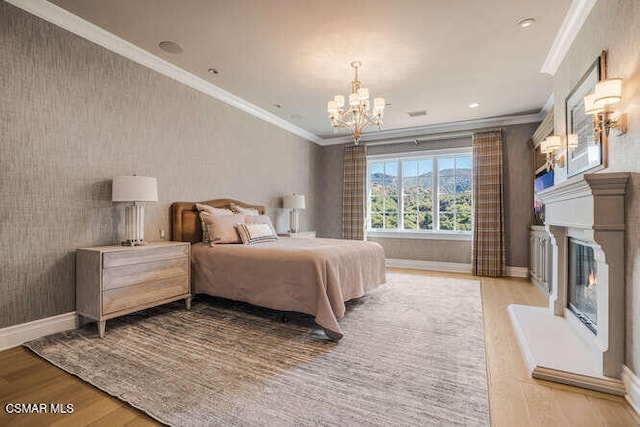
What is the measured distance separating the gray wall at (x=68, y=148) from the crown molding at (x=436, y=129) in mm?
3454

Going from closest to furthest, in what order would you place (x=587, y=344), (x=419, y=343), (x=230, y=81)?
1. (x=587, y=344)
2. (x=419, y=343)
3. (x=230, y=81)

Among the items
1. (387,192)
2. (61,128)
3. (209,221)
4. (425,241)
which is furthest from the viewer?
(387,192)

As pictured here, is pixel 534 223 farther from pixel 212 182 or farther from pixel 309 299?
pixel 212 182

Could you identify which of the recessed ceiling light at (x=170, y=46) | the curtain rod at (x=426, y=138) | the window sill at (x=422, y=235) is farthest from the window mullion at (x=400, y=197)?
the recessed ceiling light at (x=170, y=46)

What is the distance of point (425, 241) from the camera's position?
579 centimetres

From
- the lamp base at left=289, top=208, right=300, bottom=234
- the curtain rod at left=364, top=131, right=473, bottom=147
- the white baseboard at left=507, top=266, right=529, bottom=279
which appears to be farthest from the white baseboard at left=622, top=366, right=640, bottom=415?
the curtain rod at left=364, top=131, right=473, bottom=147

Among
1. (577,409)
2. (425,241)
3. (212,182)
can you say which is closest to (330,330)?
(577,409)

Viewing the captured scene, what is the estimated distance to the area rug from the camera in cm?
154

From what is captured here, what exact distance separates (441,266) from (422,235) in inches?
26.4

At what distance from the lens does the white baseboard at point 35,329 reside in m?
2.24

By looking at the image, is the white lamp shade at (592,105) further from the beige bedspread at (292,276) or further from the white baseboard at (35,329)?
the white baseboard at (35,329)

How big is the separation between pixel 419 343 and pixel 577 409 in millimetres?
977

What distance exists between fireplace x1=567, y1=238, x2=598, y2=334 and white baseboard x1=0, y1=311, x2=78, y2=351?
13.6ft

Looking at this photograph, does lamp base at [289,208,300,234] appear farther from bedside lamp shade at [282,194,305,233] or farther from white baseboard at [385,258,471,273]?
white baseboard at [385,258,471,273]
